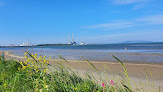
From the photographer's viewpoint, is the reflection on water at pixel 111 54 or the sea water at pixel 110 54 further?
the reflection on water at pixel 111 54

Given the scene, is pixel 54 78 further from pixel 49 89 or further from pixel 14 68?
pixel 14 68

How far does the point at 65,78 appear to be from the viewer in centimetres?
431

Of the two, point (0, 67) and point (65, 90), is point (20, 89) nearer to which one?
point (65, 90)

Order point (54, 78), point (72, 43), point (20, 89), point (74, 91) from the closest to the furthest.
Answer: point (74, 91), point (54, 78), point (20, 89), point (72, 43)

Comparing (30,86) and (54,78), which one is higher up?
(54,78)

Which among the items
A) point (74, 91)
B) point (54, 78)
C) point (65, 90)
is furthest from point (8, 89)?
point (74, 91)

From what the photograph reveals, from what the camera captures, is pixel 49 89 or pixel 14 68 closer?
pixel 49 89

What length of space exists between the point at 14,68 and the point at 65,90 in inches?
155

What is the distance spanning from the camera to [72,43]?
168500 mm

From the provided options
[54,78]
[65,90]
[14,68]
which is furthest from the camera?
[14,68]

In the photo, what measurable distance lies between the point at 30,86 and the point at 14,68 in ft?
8.97

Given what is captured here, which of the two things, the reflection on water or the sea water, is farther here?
the reflection on water

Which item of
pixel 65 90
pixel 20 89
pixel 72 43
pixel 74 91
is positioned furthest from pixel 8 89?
pixel 72 43

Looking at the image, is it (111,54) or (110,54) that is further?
(110,54)
